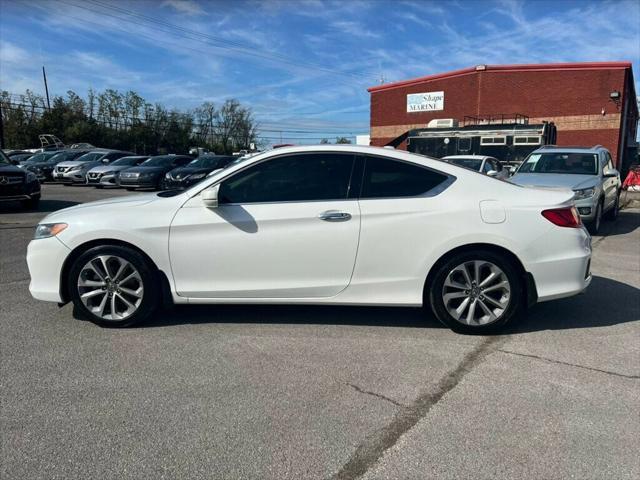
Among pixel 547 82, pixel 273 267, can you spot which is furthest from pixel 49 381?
pixel 547 82

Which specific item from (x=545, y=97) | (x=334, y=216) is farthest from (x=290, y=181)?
(x=545, y=97)

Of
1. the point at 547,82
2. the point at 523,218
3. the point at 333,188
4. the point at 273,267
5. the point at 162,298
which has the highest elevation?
the point at 547,82

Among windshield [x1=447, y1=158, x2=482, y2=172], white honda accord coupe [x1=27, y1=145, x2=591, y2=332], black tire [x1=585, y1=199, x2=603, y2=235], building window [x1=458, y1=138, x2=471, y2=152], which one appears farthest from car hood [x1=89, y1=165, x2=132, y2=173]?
white honda accord coupe [x1=27, y1=145, x2=591, y2=332]

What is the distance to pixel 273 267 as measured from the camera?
14.2 ft

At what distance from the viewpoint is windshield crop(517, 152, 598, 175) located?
10.9 m

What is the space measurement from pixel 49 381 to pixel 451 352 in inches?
115

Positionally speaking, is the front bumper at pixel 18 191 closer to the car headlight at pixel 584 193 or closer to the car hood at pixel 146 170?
the car hood at pixel 146 170

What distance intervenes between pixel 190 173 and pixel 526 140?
457 inches

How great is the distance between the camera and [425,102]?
3769 centimetres

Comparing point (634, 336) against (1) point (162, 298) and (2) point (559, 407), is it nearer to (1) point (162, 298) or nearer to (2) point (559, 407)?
(2) point (559, 407)

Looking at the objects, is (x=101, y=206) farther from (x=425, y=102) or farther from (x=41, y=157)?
(x=425, y=102)

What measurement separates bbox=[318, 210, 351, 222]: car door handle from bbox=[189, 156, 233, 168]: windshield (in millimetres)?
16153

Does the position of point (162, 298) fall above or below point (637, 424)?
above

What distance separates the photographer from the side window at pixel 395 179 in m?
4.36
